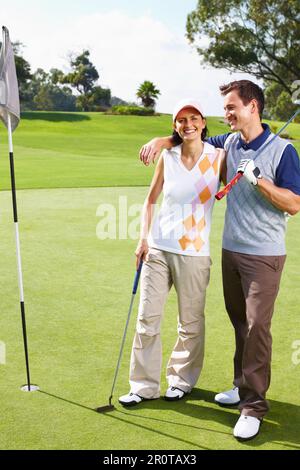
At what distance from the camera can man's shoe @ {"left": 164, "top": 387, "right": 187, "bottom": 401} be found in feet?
15.0

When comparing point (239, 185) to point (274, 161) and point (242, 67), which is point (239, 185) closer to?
point (274, 161)

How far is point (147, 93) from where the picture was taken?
56844mm

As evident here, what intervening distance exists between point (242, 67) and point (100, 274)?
44.7 metres

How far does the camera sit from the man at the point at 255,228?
403 centimetres

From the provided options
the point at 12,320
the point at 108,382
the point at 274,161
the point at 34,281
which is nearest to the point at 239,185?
the point at 274,161

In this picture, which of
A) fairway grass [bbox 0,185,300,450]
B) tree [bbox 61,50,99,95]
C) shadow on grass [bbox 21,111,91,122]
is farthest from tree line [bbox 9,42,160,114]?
fairway grass [bbox 0,185,300,450]

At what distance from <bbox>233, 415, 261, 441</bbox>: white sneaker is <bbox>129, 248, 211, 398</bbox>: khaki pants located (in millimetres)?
623

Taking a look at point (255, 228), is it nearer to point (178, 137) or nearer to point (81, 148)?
point (178, 137)

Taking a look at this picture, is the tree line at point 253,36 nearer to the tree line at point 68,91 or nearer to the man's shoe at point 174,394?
the tree line at point 68,91

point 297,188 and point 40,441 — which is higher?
point 297,188


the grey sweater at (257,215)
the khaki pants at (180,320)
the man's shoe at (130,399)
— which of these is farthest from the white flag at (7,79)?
the man's shoe at (130,399)

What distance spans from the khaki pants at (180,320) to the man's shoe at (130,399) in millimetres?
31

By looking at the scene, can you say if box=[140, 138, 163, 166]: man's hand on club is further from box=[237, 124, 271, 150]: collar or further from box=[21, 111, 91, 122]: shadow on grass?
box=[21, 111, 91, 122]: shadow on grass

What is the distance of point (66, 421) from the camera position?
13.6 feet
